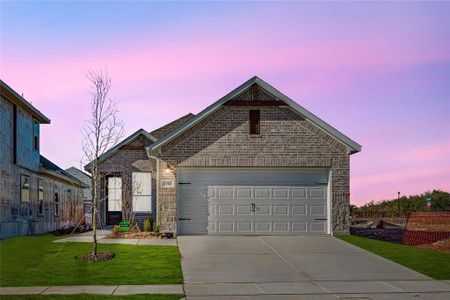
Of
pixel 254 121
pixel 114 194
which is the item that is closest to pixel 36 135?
pixel 114 194

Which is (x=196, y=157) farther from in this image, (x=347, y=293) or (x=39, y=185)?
(x=39, y=185)

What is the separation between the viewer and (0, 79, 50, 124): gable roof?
23.7 m

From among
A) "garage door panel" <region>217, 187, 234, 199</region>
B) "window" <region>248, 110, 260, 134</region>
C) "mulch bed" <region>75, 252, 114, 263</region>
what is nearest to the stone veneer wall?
"window" <region>248, 110, 260, 134</region>

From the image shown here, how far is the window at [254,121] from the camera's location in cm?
2238

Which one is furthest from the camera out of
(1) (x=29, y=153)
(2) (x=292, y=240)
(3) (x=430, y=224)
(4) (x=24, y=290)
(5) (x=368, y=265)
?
(1) (x=29, y=153)

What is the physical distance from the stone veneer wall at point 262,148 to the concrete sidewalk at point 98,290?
8.61m

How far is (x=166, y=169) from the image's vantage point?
2188 cm

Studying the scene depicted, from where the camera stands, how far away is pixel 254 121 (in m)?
22.4

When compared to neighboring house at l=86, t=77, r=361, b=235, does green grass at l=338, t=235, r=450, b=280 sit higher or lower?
lower

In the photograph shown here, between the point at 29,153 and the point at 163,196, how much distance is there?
33.5 ft

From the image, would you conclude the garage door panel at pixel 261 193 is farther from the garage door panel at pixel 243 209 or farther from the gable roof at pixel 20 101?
the gable roof at pixel 20 101

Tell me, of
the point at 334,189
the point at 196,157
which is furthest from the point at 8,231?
the point at 334,189

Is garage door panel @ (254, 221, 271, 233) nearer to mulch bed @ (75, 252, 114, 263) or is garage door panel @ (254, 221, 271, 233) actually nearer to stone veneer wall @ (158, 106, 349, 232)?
stone veneer wall @ (158, 106, 349, 232)

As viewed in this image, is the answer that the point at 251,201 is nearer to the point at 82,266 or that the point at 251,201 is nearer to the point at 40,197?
the point at 82,266
